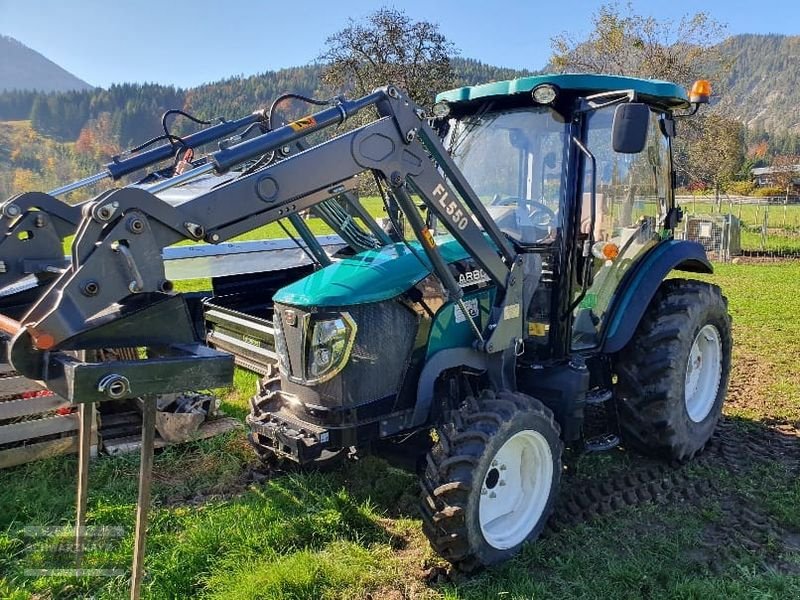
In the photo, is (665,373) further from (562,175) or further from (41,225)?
(41,225)

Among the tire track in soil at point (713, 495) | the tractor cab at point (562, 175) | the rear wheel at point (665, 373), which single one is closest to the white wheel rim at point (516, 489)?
the tire track in soil at point (713, 495)

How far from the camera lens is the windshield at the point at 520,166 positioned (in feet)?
12.2

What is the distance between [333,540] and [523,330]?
1.51 metres

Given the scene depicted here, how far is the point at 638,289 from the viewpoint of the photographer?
13.3 feet

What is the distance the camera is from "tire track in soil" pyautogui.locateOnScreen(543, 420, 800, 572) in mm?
3385

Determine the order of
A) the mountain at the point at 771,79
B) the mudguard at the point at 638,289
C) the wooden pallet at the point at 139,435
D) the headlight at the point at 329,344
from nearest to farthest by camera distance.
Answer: the headlight at the point at 329,344, the mudguard at the point at 638,289, the wooden pallet at the point at 139,435, the mountain at the point at 771,79

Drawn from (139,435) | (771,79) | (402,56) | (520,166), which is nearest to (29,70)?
(771,79)

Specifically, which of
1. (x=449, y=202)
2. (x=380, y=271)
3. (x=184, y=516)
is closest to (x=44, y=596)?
(x=184, y=516)

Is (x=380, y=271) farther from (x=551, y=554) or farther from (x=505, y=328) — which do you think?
(x=551, y=554)

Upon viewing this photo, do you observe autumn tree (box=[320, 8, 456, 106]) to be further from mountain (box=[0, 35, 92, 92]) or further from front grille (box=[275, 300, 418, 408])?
mountain (box=[0, 35, 92, 92])

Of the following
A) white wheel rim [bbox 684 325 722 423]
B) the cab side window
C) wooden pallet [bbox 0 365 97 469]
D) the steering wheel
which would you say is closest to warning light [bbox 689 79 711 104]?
the cab side window

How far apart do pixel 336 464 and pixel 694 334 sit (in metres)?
2.42

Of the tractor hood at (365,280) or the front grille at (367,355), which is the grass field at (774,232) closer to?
the tractor hood at (365,280)

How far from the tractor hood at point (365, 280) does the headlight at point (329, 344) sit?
88 millimetres
